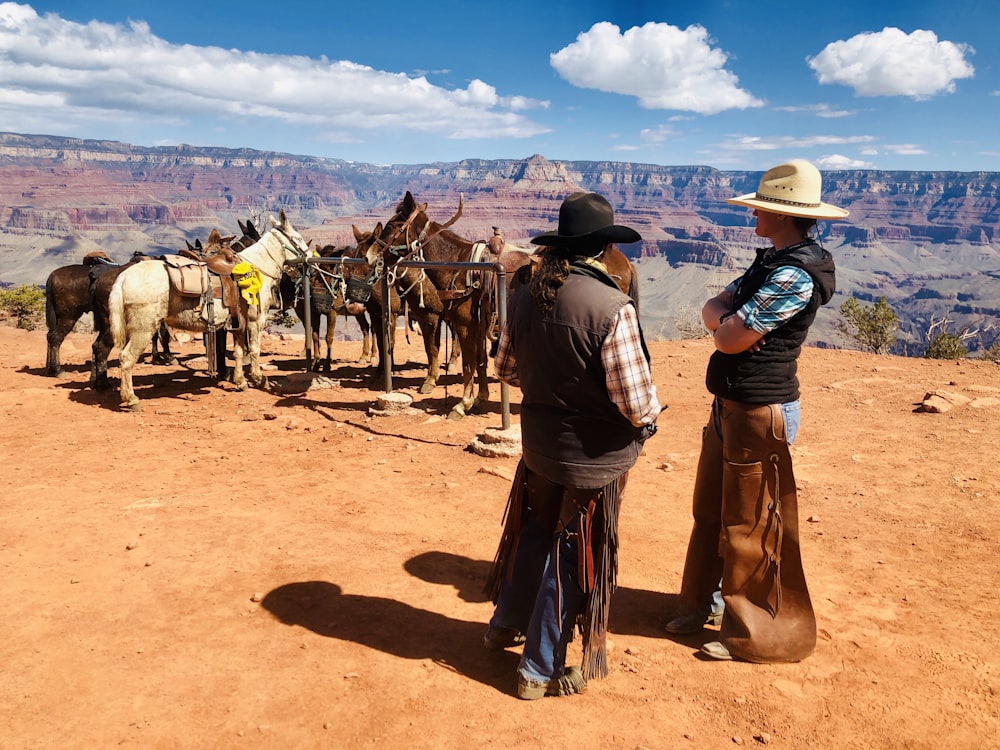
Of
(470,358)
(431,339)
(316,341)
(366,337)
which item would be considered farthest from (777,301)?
(316,341)

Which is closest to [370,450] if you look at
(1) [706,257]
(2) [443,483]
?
(2) [443,483]

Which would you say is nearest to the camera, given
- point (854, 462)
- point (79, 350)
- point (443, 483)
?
point (443, 483)

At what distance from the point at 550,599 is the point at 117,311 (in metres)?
8.31

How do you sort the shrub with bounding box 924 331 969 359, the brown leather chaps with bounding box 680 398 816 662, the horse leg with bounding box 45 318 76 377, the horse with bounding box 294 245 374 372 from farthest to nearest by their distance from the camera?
1. the shrub with bounding box 924 331 969 359
2. the horse with bounding box 294 245 374 372
3. the horse leg with bounding box 45 318 76 377
4. the brown leather chaps with bounding box 680 398 816 662

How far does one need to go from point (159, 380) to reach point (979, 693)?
1135 cm

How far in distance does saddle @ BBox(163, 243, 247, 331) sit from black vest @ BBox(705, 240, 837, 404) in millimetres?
8266

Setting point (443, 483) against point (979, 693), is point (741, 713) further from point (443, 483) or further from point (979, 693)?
point (443, 483)

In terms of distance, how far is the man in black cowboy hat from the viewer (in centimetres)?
270

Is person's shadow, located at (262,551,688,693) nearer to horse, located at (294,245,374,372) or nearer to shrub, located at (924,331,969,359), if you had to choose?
horse, located at (294,245,374,372)

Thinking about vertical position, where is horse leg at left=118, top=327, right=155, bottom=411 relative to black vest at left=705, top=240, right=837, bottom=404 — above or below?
below

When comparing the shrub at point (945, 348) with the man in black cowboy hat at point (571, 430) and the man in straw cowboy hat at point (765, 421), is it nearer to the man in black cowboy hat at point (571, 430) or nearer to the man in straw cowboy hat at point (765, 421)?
the man in straw cowboy hat at point (765, 421)

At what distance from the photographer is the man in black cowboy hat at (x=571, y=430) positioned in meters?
2.70

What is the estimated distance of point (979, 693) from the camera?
10.3ft

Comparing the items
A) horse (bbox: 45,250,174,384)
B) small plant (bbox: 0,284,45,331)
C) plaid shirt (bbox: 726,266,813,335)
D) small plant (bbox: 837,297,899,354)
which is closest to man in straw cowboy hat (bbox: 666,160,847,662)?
plaid shirt (bbox: 726,266,813,335)
